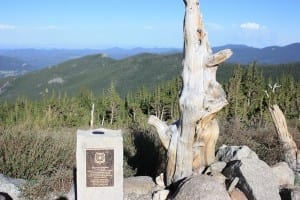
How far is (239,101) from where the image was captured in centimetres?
4259

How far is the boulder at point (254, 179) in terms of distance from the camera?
903 centimetres

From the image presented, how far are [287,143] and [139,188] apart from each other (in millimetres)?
5204

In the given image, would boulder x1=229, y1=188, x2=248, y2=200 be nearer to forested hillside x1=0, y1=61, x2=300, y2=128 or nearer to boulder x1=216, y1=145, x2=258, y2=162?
boulder x1=216, y1=145, x2=258, y2=162

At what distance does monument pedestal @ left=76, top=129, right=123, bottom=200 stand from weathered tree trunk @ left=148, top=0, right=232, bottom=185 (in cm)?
184

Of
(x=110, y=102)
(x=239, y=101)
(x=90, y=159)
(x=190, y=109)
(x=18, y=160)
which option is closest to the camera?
(x=90, y=159)

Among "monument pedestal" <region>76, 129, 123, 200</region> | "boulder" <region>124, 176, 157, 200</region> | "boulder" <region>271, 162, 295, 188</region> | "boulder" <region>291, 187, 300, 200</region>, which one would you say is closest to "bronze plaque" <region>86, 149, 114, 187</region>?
"monument pedestal" <region>76, 129, 123, 200</region>

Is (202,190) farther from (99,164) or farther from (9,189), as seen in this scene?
(9,189)

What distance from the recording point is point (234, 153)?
1105 cm

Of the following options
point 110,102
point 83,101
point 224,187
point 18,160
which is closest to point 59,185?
point 18,160

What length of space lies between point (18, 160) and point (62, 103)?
4206 cm

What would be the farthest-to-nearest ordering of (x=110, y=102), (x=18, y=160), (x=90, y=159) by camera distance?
(x=110, y=102), (x=18, y=160), (x=90, y=159)

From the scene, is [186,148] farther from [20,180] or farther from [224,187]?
[20,180]

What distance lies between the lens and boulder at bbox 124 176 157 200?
10086 millimetres

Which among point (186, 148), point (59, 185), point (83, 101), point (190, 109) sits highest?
point (190, 109)
